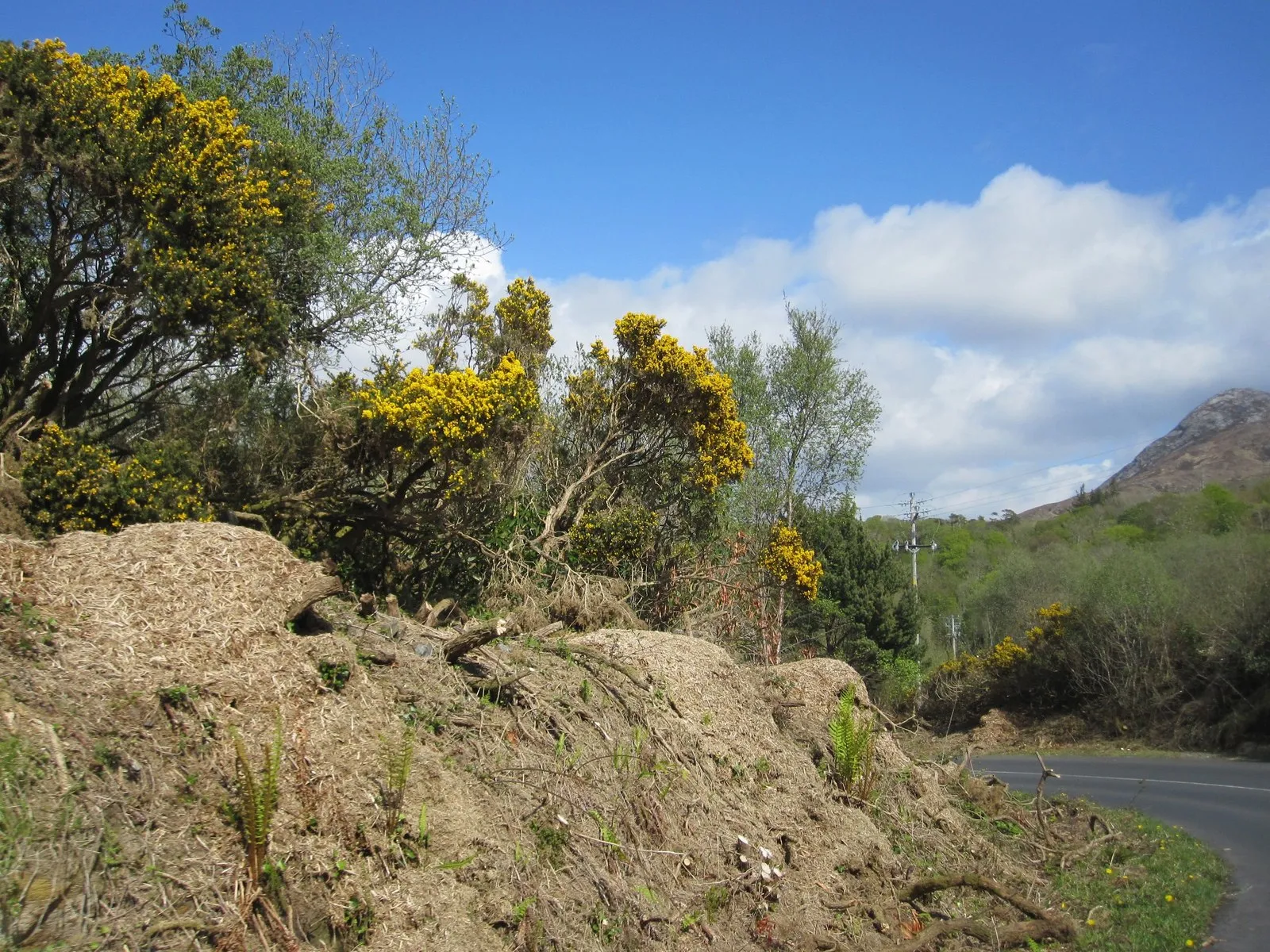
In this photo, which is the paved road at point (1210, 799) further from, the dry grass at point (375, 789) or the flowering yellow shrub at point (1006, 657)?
the flowering yellow shrub at point (1006, 657)

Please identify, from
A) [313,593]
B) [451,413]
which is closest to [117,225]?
[451,413]

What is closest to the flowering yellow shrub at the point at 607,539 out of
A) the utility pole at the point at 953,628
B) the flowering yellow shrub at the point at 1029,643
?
the flowering yellow shrub at the point at 1029,643

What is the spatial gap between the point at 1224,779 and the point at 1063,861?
10645 mm

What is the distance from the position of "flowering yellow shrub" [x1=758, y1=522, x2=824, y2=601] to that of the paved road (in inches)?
209

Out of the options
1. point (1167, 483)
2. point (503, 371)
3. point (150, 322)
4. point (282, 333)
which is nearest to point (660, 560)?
point (503, 371)

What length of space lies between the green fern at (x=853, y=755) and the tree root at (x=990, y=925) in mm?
1370

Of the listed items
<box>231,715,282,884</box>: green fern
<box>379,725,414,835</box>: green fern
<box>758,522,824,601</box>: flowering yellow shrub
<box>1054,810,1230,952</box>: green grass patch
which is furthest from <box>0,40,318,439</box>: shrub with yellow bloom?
<box>758,522,824,601</box>: flowering yellow shrub

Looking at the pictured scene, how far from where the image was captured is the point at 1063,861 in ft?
35.0

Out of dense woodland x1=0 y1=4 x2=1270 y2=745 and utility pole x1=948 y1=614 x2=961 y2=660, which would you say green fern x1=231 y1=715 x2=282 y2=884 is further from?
utility pole x1=948 y1=614 x2=961 y2=660

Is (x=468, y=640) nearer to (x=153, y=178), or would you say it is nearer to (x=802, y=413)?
(x=153, y=178)

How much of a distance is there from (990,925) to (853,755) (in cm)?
214

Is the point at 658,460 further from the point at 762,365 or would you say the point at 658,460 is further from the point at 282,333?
the point at 762,365

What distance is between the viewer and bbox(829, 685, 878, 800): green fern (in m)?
9.84

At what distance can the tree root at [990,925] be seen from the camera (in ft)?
24.9
